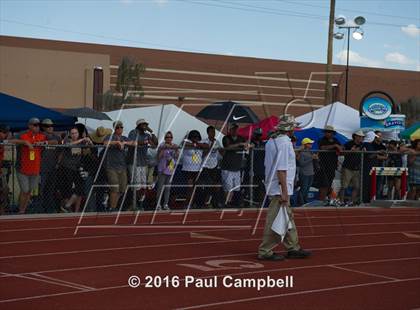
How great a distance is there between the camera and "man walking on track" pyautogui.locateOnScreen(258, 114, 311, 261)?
421 inches

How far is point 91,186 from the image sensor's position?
686 inches

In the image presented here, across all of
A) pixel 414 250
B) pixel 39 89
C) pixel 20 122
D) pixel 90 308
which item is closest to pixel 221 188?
pixel 20 122

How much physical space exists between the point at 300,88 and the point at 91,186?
210ft

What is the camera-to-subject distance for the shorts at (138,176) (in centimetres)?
1778

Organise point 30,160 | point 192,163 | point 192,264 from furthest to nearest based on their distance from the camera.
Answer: point 192,163
point 30,160
point 192,264

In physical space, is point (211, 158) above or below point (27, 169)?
above

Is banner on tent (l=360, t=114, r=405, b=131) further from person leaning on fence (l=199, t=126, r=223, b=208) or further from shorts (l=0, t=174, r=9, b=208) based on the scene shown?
shorts (l=0, t=174, r=9, b=208)

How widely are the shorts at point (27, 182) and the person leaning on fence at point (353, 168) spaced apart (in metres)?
8.23

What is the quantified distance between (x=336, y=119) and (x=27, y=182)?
12321 millimetres

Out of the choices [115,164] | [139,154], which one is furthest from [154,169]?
[115,164]

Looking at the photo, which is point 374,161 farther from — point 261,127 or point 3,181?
point 3,181

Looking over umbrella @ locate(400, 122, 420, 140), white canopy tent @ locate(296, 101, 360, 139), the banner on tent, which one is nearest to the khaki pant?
white canopy tent @ locate(296, 101, 360, 139)

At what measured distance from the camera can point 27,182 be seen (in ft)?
53.7

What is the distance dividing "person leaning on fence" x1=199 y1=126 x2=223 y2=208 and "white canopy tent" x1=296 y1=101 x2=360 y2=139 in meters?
6.72
